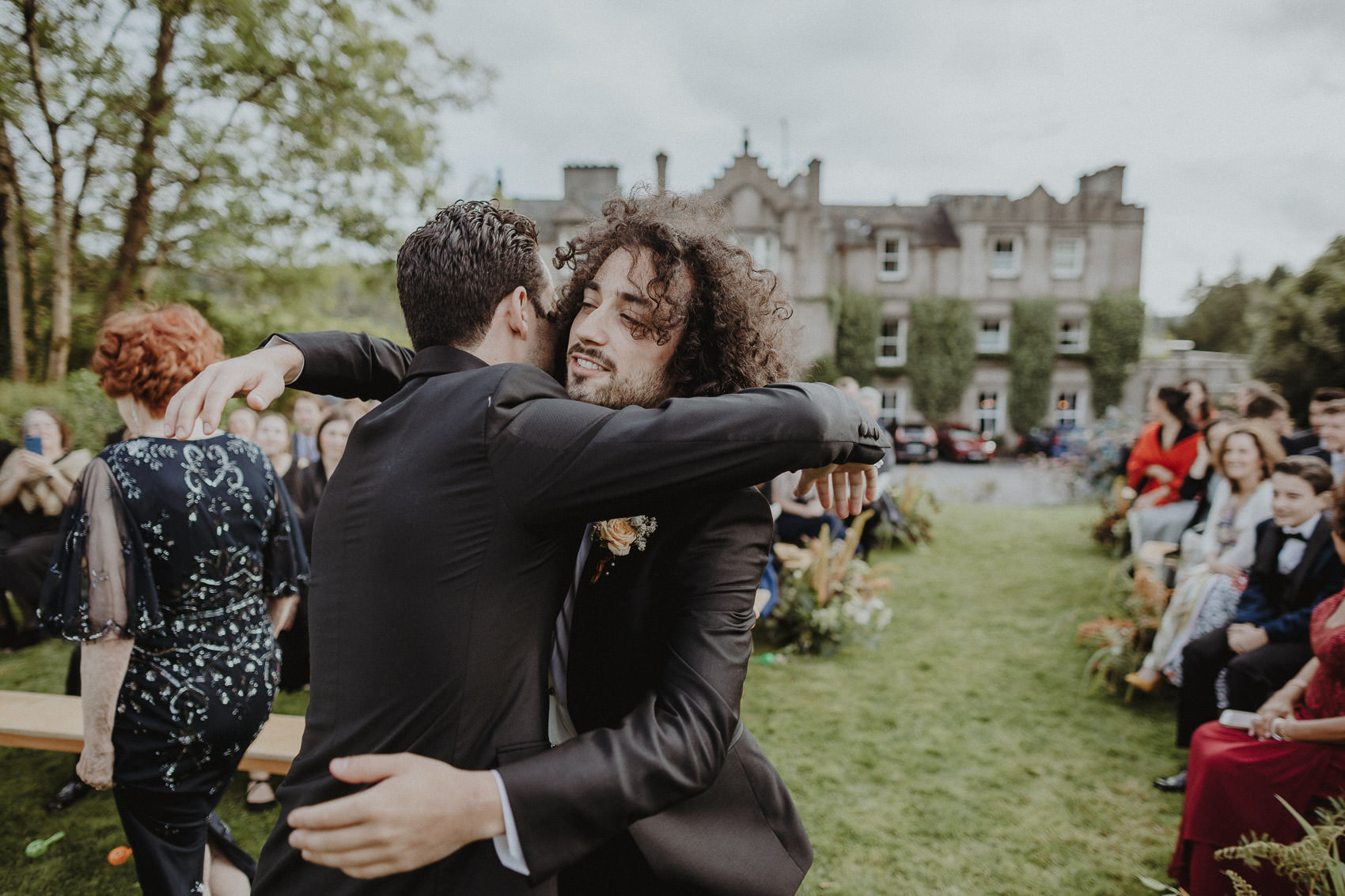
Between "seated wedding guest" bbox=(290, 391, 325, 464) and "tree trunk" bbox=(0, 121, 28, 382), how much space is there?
6.18 meters

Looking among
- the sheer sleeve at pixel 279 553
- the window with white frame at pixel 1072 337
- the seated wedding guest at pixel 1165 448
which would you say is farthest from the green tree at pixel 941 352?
the sheer sleeve at pixel 279 553

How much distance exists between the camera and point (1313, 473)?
15.1ft

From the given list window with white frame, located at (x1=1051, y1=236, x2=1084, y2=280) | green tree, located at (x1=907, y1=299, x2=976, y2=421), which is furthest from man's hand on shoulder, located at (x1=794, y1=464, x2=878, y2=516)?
window with white frame, located at (x1=1051, y1=236, x2=1084, y2=280)

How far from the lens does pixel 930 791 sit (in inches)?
174

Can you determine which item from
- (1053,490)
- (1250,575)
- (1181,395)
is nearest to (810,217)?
(1053,490)

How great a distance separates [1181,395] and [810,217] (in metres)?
22.0

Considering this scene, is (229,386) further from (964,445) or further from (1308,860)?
(964,445)

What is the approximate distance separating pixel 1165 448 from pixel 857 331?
22191 millimetres

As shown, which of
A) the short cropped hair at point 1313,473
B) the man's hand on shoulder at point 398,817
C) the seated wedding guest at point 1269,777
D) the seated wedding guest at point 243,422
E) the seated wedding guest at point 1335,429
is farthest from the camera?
the seated wedding guest at point 243,422

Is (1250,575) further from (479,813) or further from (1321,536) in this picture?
(479,813)

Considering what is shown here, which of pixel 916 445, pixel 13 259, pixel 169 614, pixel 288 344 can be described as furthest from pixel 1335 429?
pixel 916 445

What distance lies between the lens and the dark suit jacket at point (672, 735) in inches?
43.6

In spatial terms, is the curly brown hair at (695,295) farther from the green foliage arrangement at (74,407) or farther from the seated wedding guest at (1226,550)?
the green foliage arrangement at (74,407)

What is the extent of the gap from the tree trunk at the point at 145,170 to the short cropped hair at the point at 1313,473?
40.8 ft
